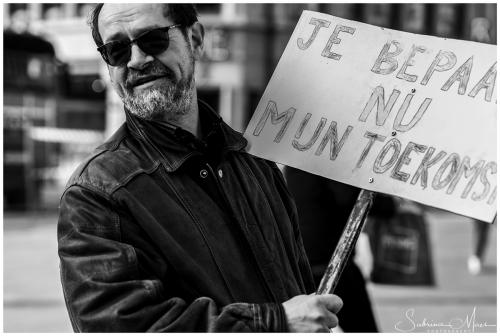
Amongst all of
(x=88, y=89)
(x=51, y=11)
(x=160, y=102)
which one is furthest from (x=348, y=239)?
(x=51, y=11)

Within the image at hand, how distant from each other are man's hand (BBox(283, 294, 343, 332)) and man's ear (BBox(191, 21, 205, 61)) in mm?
754

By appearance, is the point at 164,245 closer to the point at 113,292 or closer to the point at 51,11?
the point at 113,292

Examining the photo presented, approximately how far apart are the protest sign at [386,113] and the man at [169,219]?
0.57 feet

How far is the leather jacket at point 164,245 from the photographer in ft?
5.73

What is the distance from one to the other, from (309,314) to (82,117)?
23.7m

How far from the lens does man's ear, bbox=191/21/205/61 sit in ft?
7.21

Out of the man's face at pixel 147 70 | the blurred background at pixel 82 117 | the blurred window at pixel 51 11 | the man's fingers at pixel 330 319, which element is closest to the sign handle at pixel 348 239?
the man's fingers at pixel 330 319

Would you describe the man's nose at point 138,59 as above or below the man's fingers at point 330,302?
above

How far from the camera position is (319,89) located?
85.4 inches

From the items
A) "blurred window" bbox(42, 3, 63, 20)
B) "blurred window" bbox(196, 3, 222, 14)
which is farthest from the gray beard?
"blurred window" bbox(42, 3, 63, 20)

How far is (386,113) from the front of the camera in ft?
6.88

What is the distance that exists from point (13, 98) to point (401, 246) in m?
10.5

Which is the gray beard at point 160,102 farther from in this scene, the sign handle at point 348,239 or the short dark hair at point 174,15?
the sign handle at point 348,239

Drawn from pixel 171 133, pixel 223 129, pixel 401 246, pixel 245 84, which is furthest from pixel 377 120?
pixel 245 84
